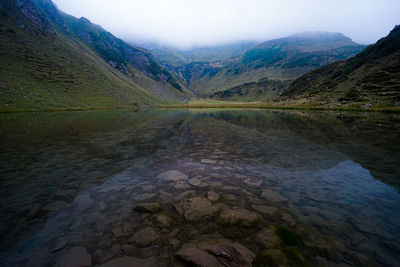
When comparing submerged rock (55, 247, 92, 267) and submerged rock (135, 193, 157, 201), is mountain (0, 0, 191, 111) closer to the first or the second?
submerged rock (135, 193, 157, 201)

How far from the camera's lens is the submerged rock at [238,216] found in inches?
228

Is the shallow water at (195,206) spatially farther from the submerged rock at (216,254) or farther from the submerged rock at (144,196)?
the submerged rock at (216,254)

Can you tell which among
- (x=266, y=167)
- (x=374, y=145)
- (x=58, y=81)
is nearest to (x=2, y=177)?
(x=266, y=167)

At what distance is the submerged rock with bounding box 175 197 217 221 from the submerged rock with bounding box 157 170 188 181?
2327 mm

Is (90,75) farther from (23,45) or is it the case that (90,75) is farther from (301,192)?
(301,192)

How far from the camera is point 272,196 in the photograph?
24.5 ft

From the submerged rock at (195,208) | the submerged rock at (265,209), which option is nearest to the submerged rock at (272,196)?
the submerged rock at (265,209)

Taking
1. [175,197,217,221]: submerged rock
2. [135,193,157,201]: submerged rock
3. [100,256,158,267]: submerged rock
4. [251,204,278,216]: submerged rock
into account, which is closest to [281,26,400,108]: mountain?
[251,204,278,216]: submerged rock

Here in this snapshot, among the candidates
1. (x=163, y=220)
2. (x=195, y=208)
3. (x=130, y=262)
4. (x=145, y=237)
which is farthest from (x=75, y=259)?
(x=195, y=208)

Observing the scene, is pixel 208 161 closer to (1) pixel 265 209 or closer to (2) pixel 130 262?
(1) pixel 265 209

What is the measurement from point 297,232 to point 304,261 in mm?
1233

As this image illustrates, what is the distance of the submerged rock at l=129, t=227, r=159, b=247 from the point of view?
4.82m

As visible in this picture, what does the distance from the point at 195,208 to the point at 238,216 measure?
1645mm

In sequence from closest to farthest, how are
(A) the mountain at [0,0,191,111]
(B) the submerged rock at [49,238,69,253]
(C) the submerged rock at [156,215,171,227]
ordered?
(B) the submerged rock at [49,238,69,253] < (C) the submerged rock at [156,215,171,227] < (A) the mountain at [0,0,191,111]
